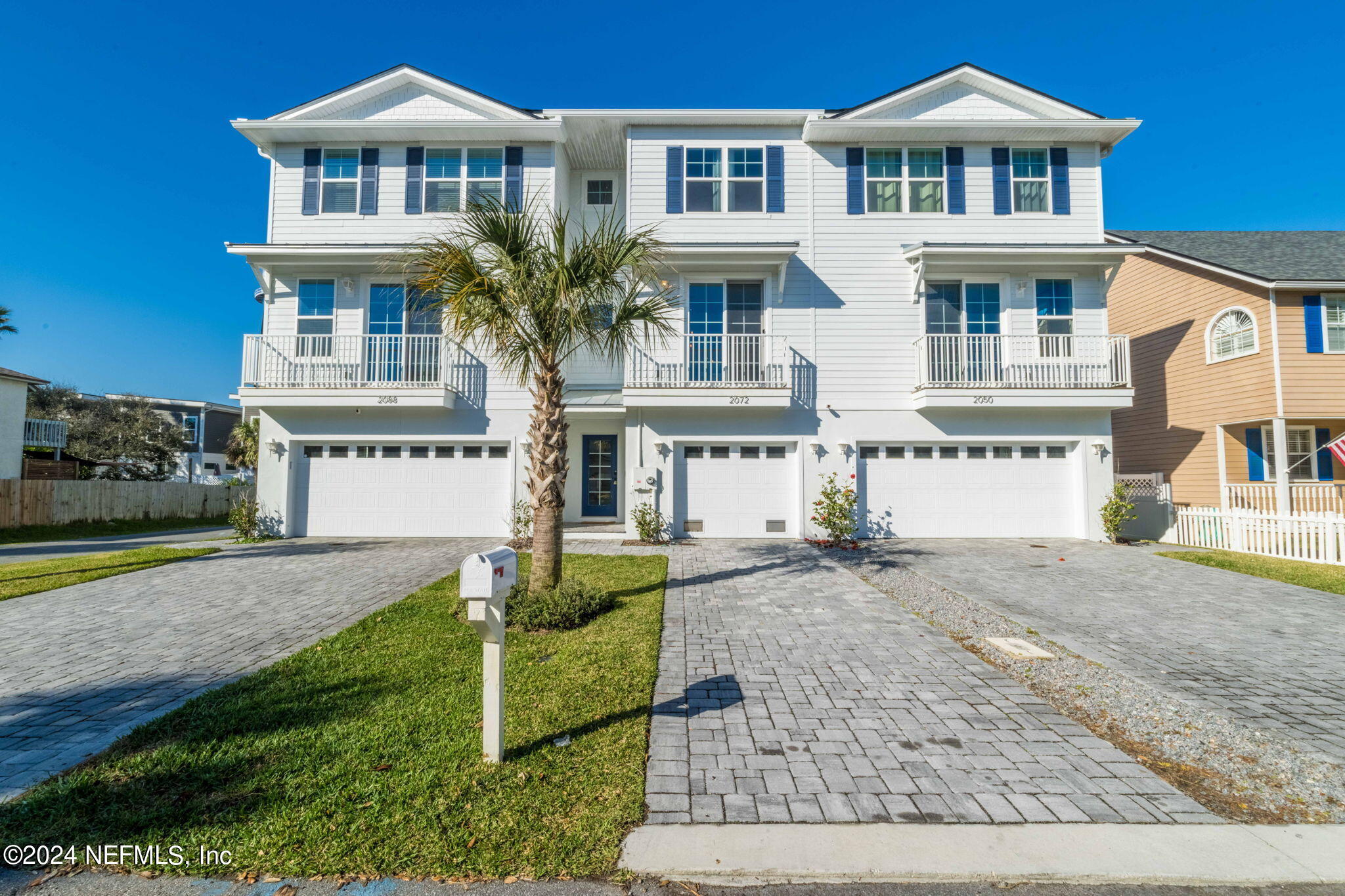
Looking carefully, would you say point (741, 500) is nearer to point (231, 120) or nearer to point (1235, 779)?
point (1235, 779)

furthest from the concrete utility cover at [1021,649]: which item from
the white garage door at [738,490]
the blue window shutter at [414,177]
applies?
the blue window shutter at [414,177]

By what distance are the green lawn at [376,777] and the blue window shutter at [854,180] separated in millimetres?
12299

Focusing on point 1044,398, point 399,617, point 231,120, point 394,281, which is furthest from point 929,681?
point 231,120

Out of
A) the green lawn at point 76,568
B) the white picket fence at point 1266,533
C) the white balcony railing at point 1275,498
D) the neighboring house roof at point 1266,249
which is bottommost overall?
the green lawn at point 76,568

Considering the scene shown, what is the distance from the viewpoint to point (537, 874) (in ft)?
8.11

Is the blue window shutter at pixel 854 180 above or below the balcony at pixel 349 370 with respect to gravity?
above

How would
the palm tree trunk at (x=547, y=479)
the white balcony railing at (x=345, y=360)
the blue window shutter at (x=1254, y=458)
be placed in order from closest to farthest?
the palm tree trunk at (x=547, y=479) → the white balcony railing at (x=345, y=360) → the blue window shutter at (x=1254, y=458)

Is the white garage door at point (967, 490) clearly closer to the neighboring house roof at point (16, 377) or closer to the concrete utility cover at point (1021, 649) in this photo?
the concrete utility cover at point (1021, 649)

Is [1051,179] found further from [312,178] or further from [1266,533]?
[312,178]

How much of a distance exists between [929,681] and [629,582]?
456cm

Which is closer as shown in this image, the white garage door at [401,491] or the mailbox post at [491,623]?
the mailbox post at [491,623]

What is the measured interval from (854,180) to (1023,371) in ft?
19.4

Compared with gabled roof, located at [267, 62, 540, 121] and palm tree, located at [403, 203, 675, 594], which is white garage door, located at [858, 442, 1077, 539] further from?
gabled roof, located at [267, 62, 540, 121]

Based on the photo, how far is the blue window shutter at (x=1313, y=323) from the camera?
1368cm
